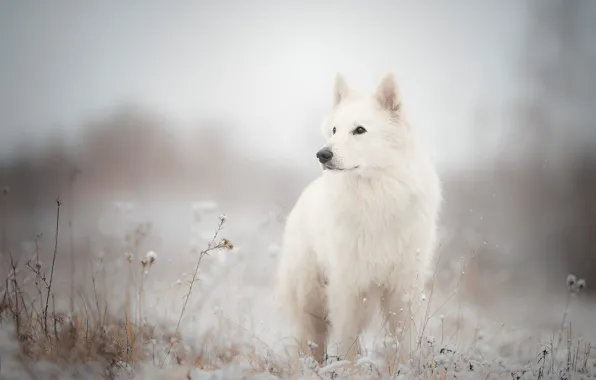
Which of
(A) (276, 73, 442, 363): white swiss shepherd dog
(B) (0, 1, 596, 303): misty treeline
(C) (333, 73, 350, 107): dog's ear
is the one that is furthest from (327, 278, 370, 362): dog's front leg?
(B) (0, 1, 596, 303): misty treeline

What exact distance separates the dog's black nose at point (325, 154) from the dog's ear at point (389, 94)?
2.21 ft

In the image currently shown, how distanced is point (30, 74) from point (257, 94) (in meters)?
3.90

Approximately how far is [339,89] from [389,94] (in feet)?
1.49

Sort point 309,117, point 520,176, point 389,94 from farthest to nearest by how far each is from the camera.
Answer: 1. point 309,117
2. point 520,176
3. point 389,94

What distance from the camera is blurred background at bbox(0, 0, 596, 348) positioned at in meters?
5.02

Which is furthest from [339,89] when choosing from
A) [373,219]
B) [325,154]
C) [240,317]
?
[240,317]

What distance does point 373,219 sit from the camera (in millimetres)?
3256

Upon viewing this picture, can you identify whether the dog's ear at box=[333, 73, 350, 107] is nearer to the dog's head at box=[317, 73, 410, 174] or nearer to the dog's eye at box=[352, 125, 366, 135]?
the dog's head at box=[317, 73, 410, 174]

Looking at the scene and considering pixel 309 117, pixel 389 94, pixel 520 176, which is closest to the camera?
pixel 389 94

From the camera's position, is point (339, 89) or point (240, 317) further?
point (339, 89)

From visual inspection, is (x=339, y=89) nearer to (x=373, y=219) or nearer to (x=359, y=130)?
(x=359, y=130)

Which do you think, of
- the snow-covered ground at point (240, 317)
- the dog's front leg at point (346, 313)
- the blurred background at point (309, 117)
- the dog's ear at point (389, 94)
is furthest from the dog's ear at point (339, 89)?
the dog's front leg at point (346, 313)

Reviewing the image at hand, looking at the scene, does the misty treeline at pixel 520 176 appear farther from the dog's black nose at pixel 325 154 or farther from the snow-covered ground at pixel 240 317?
the dog's black nose at pixel 325 154

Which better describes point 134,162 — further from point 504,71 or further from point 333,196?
point 504,71
